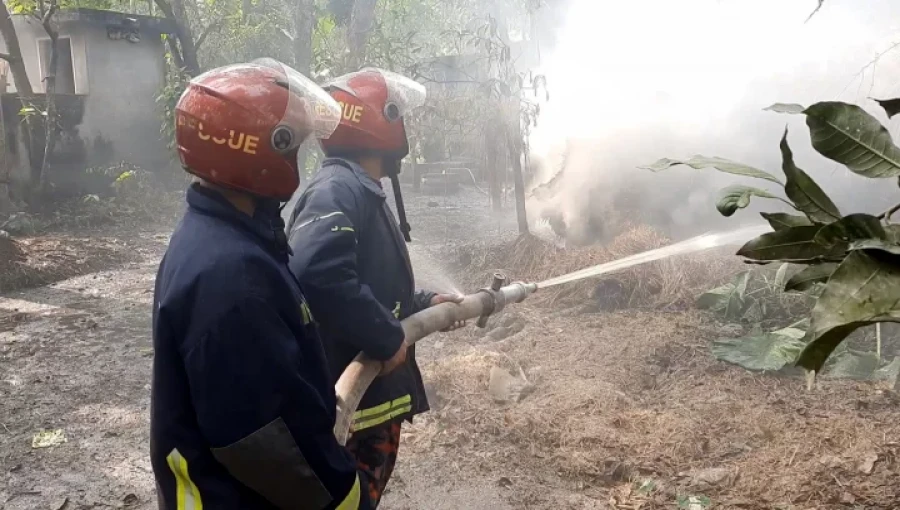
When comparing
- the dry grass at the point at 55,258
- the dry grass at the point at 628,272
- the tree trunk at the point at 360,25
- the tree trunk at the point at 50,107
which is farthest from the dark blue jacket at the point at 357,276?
the tree trunk at the point at 50,107

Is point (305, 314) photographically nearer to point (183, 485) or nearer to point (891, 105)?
point (183, 485)

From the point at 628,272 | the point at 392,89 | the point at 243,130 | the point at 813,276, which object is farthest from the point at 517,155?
the point at 813,276

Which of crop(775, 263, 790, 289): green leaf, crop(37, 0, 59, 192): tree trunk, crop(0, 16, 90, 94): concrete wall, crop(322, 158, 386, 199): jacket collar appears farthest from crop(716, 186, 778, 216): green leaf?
crop(0, 16, 90, 94): concrete wall

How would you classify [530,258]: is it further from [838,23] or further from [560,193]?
[838,23]

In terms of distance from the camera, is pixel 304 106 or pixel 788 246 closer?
pixel 788 246

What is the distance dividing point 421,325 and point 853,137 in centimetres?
209

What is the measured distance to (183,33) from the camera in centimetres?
1465

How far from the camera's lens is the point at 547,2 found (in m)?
14.4

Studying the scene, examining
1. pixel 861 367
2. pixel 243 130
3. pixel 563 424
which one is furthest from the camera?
pixel 861 367

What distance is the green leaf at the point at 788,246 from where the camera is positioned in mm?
1193

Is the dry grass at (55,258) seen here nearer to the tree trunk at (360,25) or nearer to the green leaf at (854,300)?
the tree trunk at (360,25)

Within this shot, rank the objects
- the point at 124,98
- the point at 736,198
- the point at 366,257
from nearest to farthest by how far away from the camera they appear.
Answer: the point at 736,198
the point at 366,257
the point at 124,98

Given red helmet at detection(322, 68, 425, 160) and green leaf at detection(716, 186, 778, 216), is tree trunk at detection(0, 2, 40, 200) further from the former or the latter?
green leaf at detection(716, 186, 778, 216)

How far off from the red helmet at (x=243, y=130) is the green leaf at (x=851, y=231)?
135cm
